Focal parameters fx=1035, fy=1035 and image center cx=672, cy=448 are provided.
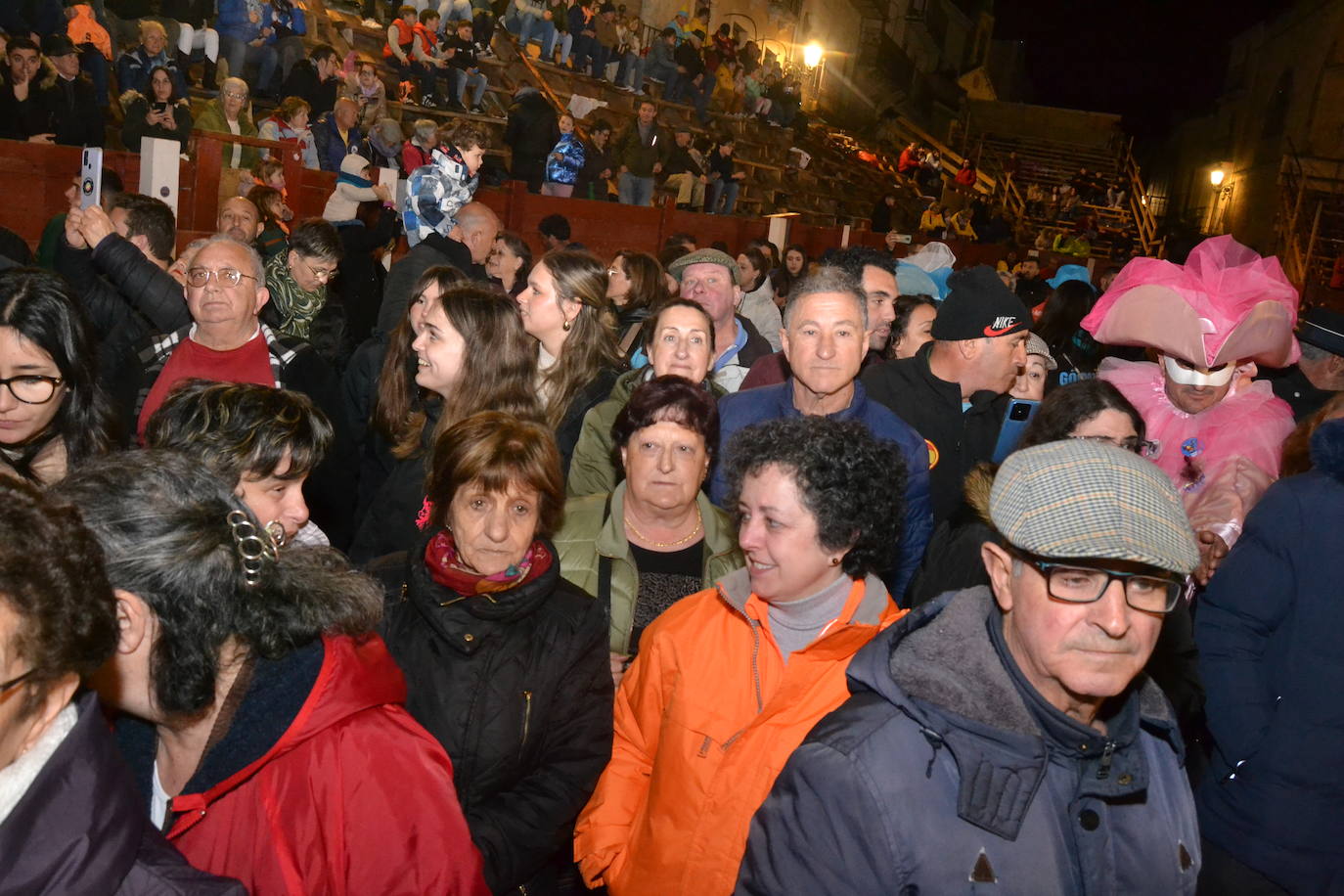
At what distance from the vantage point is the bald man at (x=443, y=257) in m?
5.55

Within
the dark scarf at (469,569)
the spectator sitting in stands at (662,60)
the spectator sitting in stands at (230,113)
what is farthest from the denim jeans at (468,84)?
the dark scarf at (469,569)

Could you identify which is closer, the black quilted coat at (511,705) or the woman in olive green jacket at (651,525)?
the black quilted coat at (511,705)

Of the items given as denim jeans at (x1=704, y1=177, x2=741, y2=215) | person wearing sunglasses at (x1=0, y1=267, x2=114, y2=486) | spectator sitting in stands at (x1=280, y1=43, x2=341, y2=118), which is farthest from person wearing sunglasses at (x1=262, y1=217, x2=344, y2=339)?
denim jeans at (x1=704, y1=177, x2=741, y2=215)

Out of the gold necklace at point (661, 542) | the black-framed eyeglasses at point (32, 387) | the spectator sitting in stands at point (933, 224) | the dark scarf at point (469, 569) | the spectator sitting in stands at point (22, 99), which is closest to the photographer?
the dark scarf at point (469, 569)

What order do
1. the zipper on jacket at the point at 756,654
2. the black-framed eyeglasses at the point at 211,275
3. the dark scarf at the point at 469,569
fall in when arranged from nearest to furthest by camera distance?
the zipper on jacket at the point at 756,654 → the dark scarf at the point at 469,569 → the black-framed eyeglasses at the point at 211,275

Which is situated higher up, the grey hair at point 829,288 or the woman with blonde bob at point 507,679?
the grey hair at point 829,288

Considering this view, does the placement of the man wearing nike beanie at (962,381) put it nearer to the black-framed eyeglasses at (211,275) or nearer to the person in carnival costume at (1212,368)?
the person in carnival costume at (1212,368)

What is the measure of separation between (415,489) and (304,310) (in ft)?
6.88

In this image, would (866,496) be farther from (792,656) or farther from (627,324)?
(627,324)

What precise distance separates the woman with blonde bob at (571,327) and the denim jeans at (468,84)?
1297 centimetres

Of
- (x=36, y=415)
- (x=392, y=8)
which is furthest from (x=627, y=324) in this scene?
(x=392, y=8)

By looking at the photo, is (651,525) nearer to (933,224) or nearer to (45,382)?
(45,382)

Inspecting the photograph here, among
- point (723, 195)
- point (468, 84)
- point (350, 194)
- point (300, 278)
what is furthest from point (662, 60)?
point (300, 278)

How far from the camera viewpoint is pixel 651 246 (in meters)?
15.2
